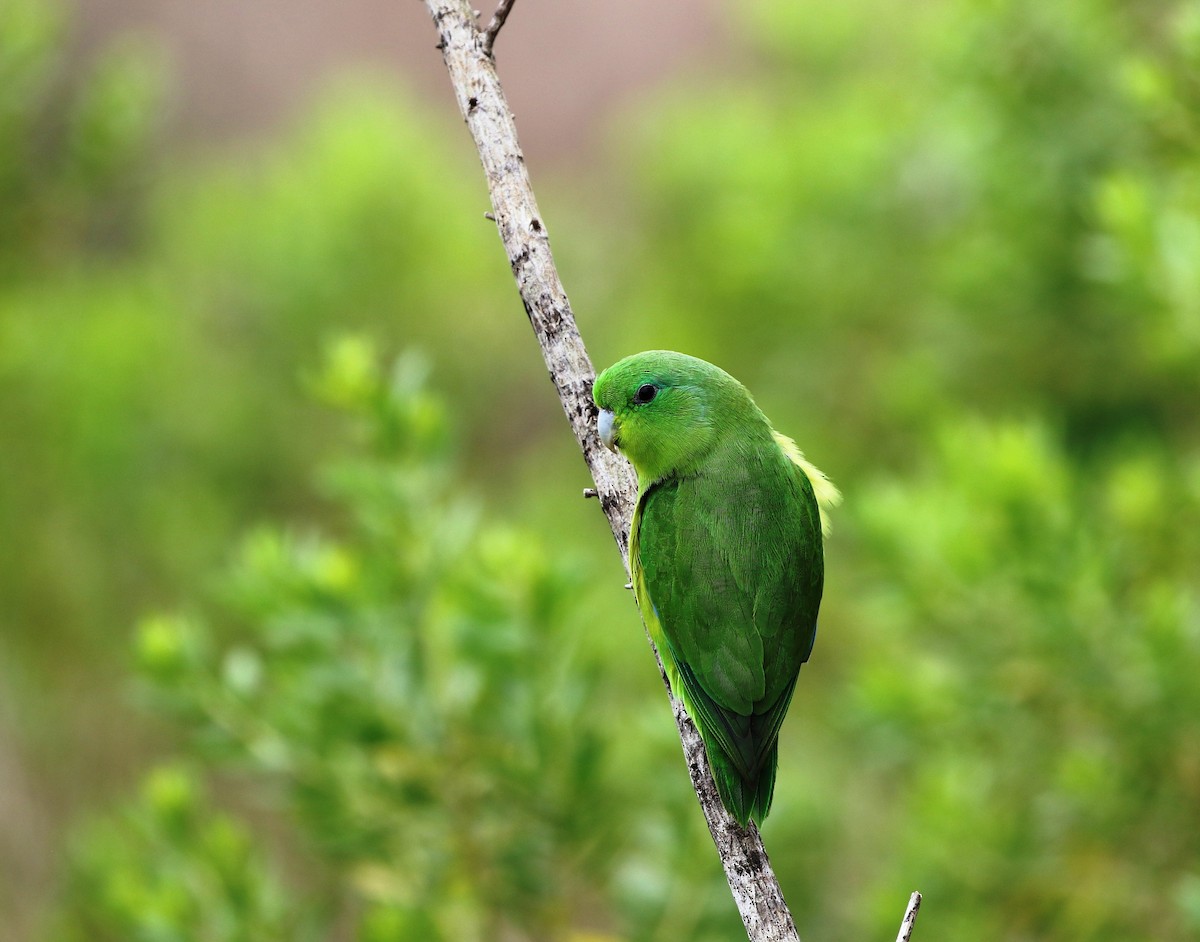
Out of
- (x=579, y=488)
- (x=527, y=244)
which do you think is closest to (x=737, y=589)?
(x=527, y=244)

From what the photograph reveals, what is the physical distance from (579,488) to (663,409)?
3.60 meters

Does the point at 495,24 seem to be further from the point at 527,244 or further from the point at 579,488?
the point at 579,488

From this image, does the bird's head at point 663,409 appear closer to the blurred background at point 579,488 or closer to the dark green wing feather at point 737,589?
the dark green wing feather at point 737,589

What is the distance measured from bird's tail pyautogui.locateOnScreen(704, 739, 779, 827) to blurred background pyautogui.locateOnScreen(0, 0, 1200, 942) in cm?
91

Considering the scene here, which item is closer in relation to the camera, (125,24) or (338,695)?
(338,695)

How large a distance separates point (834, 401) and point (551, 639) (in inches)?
103

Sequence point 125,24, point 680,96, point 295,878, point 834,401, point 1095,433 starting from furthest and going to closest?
1. point 125,24
2. point 680,96
3. point 295,878
4. point 834,401
5. point 1095,433

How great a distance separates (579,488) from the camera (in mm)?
5297

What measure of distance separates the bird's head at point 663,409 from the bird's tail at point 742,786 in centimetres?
40

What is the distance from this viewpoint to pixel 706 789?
1.56 metres

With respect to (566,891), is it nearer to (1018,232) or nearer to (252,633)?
(1018,232)

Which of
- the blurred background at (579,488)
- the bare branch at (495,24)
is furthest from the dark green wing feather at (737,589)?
the blurred background at (579,488)

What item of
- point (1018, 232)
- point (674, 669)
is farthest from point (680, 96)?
point (674, 669)

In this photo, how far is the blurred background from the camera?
2.51 meters
